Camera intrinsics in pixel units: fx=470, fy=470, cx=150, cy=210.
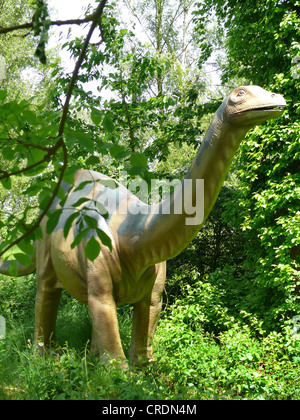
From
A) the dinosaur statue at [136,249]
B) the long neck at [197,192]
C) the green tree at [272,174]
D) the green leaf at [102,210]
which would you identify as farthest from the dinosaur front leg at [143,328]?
the green tree at [272,174]

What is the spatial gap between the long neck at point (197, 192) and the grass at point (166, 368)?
35.6 inches

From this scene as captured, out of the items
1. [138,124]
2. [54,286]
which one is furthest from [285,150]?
[54,286]

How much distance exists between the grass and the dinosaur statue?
0.71 ft

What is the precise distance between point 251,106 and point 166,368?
2000mm

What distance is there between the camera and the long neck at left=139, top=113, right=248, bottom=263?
2537 millimetres

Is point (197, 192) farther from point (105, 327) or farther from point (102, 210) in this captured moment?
point (105, 327)

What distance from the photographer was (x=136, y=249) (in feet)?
10.2

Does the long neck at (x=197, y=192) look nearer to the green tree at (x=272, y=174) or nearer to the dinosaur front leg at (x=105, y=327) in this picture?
the dinosaur front leg at (x=105, y=327)

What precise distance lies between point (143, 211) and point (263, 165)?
10.0 feet

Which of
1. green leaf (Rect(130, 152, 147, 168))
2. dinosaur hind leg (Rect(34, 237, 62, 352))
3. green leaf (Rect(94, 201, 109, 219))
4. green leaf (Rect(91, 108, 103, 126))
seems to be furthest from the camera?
dinosaur hind leg (Rect(34, 237, 62, 352))

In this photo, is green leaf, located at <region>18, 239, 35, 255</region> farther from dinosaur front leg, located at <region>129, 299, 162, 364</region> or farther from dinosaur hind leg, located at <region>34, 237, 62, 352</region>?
dinosaur hind leg, located at <region>34, 237, 62, 352</region>

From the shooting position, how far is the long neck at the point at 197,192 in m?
2.54

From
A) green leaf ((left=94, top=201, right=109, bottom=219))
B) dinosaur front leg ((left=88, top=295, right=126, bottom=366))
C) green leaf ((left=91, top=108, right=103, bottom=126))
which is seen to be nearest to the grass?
dinosaur front leg ((left=88, top=295, right=126, bottom=366))

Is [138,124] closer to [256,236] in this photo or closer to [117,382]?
[256,236]
